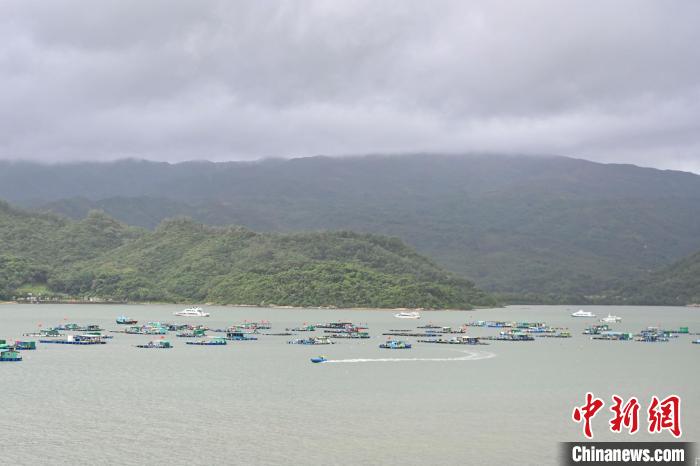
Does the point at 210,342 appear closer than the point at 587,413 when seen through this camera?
No

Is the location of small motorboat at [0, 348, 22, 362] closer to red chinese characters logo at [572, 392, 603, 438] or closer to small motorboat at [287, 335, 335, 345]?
small motorboat at [287, 335, 335, 345]

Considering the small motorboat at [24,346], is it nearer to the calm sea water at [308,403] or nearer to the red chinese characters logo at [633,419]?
the calm sea water at [308,403]

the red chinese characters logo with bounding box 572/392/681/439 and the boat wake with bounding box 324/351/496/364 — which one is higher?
the boat wake with bounding box 324/351/496/364

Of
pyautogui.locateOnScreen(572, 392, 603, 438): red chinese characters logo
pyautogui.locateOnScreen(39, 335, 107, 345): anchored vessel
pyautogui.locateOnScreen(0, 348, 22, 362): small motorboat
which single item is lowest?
pyautogui.locateOnScreen(572, 392, 603, 438): red chinese characters logo

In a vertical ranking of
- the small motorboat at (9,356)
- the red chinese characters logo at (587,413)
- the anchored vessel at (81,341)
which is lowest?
the red chinese characters logo at (587,413)

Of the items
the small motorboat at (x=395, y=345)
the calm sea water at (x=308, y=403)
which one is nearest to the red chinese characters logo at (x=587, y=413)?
the calm sea water at (x=308, y=403)

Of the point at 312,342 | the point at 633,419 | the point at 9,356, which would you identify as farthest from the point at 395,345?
the point at 633,419

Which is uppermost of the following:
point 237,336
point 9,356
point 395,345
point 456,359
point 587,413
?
point 237,336

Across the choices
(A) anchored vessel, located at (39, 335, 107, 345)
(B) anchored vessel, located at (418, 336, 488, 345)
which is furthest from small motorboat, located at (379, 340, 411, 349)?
(A) anchored vessel, located at (39, 335, 107, 345)

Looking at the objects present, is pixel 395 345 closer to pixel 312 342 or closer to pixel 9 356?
pixel 312 342

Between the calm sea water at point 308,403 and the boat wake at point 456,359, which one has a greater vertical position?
the boat wake at point 456,359
